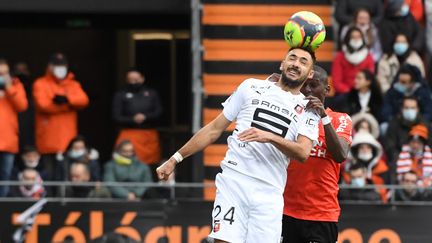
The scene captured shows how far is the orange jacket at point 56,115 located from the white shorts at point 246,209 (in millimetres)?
6494

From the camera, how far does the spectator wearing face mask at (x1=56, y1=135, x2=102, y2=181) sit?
584 inches

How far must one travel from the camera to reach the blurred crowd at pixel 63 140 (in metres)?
14.2

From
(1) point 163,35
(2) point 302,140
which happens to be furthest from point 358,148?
(1) point 163,35

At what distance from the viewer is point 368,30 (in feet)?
51.8

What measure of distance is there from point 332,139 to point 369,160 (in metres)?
4.87

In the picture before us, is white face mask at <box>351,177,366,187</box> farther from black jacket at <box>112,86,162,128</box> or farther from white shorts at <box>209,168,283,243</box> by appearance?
white shorts at <box>209,168,283,243</box>

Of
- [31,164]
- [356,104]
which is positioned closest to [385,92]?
[356,104]

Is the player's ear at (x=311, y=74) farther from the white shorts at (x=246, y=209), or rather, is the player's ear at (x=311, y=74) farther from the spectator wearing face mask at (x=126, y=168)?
the spectator wearing face mask at (x=126, y=168)

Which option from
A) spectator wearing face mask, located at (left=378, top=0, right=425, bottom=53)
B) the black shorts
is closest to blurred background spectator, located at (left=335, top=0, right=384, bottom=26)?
spectator wearing face mask, located at (left=378, top=0, right=425, bottom=53)

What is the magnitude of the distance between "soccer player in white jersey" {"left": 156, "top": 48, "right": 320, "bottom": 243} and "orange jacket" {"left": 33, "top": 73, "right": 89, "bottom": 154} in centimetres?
637

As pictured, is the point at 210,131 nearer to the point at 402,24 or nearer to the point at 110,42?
the point at 402,24

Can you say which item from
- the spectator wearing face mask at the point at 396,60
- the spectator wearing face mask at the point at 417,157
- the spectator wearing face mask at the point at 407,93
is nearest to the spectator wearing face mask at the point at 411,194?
the spectator wearing face mask at the point at 417,157

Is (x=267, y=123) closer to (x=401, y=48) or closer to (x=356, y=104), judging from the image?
(x=356, y=104)

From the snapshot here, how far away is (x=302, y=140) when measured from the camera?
938cm
